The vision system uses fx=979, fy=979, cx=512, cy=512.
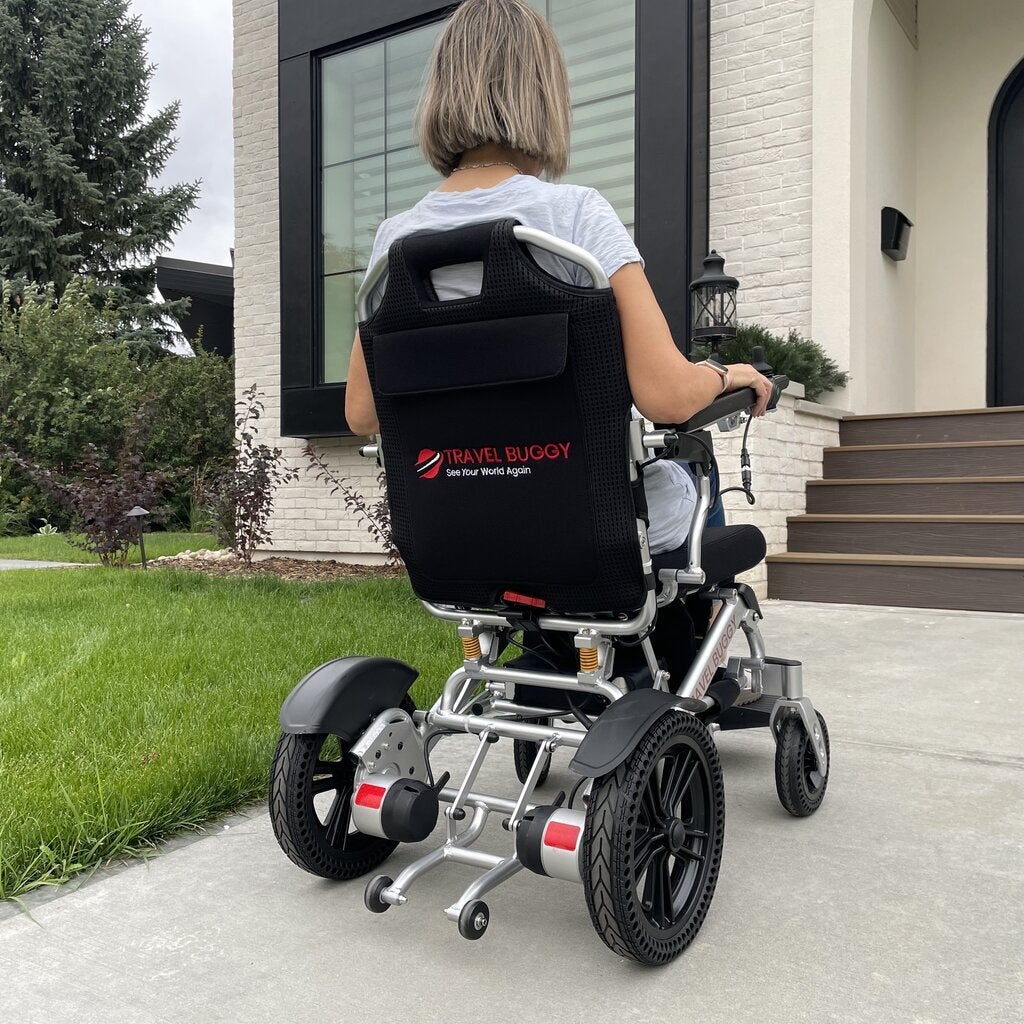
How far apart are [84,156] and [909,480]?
19.7 meters

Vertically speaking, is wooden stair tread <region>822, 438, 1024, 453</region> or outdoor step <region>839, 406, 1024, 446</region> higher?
outdoor step <region>839, 406, 1024, 446</region>

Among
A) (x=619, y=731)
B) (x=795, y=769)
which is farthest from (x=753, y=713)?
(x=619, y=731)

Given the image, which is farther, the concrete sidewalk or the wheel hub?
the wheel hub

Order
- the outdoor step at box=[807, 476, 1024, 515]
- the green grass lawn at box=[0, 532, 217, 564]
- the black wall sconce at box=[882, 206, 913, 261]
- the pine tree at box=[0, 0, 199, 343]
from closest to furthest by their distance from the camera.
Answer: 1. the outdoor step at box=[807, 476, 1024, 515]
2. the black wall sconce at box=[882, 206, 913, 261]
3. the green grass lawn at box=[0, 532, 217, 564]
4. the pine tree at box=[0, 0, 199, 343]

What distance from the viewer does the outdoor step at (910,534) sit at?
4.98 m

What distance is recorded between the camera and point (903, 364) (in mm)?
7238

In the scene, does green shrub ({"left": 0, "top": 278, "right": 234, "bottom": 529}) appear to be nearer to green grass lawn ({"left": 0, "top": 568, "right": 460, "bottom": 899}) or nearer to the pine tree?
the pine tree

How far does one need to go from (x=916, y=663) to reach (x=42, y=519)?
11.6 meters

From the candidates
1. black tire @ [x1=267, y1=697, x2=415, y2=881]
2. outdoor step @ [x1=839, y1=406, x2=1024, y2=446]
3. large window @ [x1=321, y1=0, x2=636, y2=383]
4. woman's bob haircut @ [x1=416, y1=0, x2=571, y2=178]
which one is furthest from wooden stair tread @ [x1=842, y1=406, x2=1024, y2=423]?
black tire @ [x1=267, y1=697, x2=415, y2=881]

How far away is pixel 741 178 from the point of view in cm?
648

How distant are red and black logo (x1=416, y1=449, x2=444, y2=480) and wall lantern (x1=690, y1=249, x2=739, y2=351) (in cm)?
370

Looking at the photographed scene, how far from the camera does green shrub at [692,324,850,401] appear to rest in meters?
5.47

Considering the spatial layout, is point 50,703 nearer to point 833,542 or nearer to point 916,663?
point 916,663

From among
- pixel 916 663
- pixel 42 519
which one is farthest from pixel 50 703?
pixel 42 519
